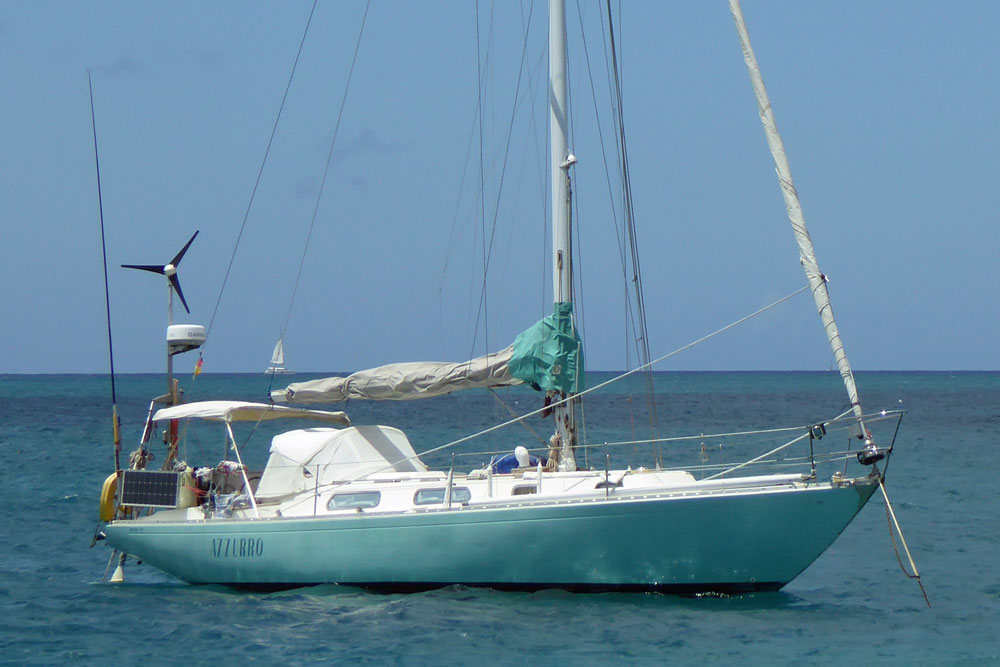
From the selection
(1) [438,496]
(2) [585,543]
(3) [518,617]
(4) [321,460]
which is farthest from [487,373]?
(3) [518,617]

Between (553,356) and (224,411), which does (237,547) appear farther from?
(553,356)

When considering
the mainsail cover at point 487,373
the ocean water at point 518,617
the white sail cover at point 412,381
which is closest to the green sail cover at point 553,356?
the mainsail cover at point 487,373

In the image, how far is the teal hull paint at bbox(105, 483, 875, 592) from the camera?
1561cm

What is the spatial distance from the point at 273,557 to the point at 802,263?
8.68 metres

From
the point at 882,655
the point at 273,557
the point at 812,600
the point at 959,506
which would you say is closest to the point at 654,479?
the point at 812,600

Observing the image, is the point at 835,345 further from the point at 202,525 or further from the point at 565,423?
the point at 202,525

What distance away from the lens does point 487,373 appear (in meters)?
18.8

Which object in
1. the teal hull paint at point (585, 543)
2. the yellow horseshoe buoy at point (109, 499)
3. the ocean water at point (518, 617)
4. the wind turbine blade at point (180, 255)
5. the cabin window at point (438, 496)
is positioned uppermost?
the wind turbine blade at point (180, 255)

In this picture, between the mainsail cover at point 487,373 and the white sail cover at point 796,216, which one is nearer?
the white sail cover at point 796,216

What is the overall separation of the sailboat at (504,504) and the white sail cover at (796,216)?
3cm

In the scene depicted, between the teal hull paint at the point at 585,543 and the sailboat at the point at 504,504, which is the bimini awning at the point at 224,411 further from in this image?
the teal hull paint at the point at 585,543

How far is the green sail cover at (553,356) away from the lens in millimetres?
18266

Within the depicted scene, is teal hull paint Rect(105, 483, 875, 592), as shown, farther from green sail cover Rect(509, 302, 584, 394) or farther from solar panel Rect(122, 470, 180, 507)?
green sail cover Rect(509, 302, 584, 394)

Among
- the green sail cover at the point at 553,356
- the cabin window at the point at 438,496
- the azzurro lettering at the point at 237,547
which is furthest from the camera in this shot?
the green sail cover at the point at 553,356
